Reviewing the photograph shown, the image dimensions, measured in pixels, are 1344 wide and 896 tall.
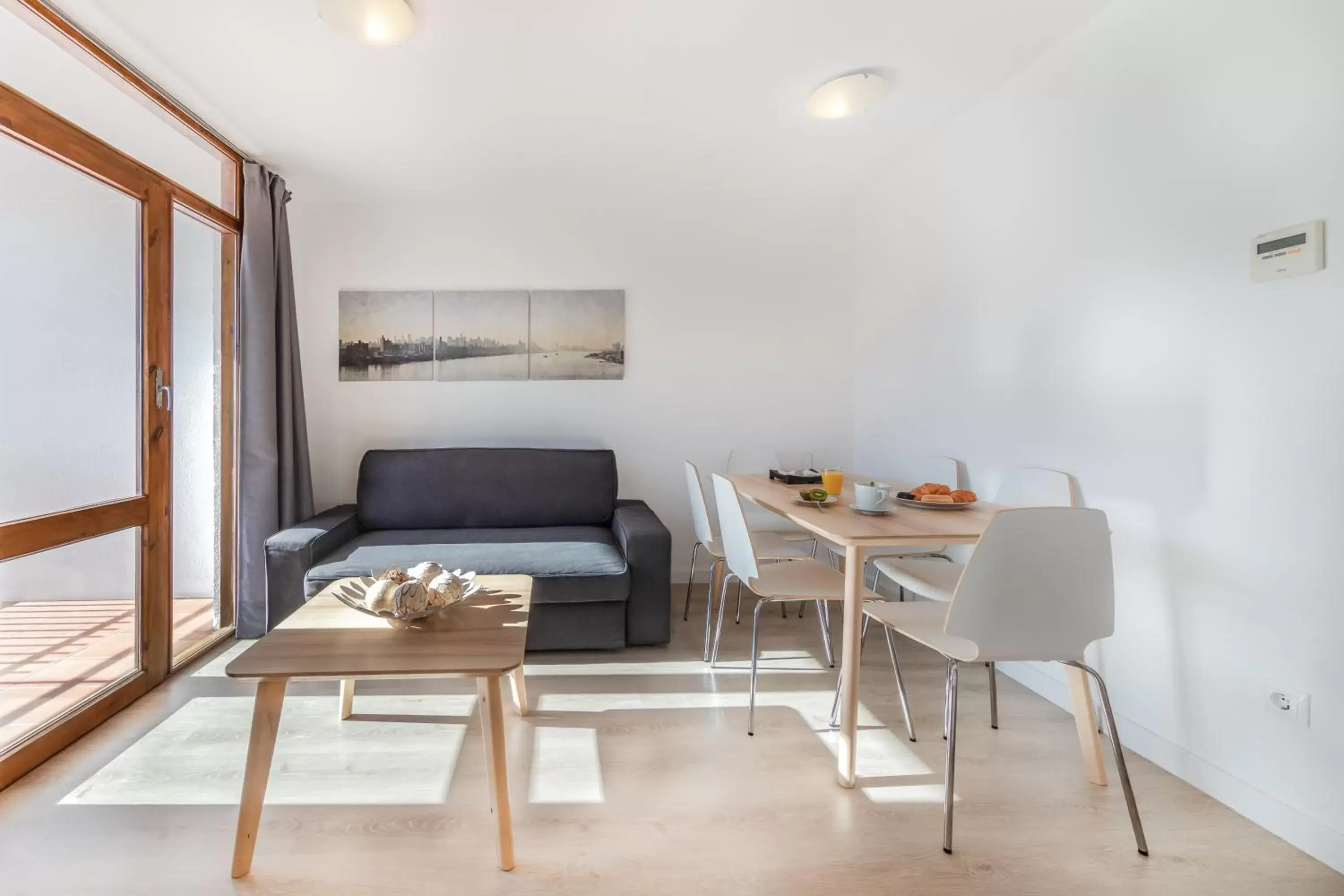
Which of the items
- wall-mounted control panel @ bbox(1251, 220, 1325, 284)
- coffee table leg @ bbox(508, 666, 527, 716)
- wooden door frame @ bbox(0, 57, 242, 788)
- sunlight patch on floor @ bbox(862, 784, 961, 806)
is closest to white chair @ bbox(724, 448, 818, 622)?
coffee table leg @ bbox(508, 666, 527, 716)

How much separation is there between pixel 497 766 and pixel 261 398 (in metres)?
2.40

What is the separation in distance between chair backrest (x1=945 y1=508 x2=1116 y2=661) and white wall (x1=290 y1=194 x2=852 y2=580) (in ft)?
7.94

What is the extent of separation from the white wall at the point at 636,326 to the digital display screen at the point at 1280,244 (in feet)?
7.86

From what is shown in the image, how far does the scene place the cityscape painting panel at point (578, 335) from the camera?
148 inches

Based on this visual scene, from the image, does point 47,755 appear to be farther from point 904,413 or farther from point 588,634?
point 904,413

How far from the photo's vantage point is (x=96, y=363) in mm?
2207

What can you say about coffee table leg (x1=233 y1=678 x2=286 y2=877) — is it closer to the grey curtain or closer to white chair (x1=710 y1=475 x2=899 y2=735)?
white chair (x1=710 y1=475 x2=899 y2=735)

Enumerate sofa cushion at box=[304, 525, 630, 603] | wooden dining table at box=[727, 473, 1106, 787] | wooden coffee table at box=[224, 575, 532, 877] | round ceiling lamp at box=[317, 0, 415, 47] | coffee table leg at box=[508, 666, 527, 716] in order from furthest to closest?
sofa cushion at box=[304, 525, 630, 603] → coffee table leg at box=[508, 666, 527, 716] → round ceiling lamp at box=[317, 0, 415, 47] → wooden dining table at box=[727, 473, 1106, 787] → wooden coffee table at box=[224, 575, 532, 877]

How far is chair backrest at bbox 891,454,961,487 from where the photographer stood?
9.37 feet

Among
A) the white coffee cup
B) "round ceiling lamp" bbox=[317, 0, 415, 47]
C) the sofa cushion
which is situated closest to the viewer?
"round ceiling lamp" bbox=[317, 0, 415, 47]

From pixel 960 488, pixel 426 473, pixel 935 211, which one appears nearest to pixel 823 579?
pixel 960 488

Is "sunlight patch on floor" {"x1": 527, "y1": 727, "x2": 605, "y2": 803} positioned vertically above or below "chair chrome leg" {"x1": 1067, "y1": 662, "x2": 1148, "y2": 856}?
below

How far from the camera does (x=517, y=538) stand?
3.18 meters

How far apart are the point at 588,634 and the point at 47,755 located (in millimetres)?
1735
